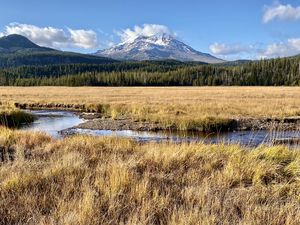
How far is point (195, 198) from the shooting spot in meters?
5.51

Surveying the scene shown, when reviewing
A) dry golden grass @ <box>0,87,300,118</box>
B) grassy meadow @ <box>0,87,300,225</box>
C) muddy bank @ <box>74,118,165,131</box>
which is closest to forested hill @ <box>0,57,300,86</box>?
dry golden grass @ <box>0,87,300,118</box>

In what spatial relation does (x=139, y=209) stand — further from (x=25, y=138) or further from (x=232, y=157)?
(x=25, y=138)

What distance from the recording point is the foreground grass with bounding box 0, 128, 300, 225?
4773 mm

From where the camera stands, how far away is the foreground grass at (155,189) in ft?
15.7

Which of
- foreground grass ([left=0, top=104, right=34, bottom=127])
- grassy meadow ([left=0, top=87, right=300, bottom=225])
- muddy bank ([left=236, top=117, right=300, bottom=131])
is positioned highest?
grassy meadow ([left=0, top=87, right=300, bottom=225])

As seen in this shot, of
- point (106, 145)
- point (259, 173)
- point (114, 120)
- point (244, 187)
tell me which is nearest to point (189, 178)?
point (244, 187)

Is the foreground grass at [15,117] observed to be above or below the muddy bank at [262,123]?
below

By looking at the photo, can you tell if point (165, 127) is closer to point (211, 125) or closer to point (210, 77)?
point (211, 125)

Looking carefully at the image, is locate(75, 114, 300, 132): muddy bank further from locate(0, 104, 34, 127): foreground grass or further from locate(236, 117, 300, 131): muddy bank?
locate(0, 104, 34, 127): foreground grass

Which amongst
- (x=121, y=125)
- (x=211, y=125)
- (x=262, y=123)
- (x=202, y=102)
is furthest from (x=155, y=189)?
(x=202, y=102)

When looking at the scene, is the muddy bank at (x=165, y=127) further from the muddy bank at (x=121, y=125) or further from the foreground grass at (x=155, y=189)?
the foreground grass at (x=155, y=189)

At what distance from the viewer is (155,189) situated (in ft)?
18.5

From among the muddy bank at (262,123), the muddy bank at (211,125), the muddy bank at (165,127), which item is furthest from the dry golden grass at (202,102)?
the muddy bank at (165,127)

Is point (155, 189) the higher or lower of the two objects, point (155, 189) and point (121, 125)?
the higher
